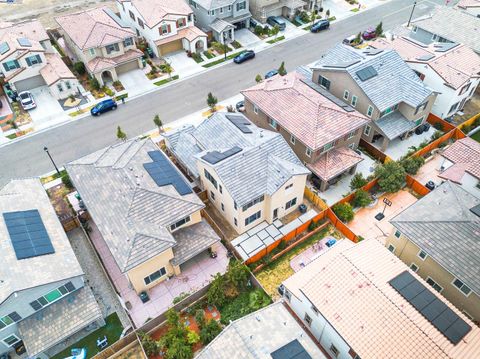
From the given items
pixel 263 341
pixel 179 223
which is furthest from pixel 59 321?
pixel 263 341

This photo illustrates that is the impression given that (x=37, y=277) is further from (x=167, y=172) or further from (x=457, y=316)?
(x=457, y=316)

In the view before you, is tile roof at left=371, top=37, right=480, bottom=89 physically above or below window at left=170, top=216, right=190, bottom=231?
above

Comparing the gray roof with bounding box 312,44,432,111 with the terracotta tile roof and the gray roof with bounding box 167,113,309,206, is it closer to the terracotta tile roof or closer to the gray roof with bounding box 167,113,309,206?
the terracotta tile roof

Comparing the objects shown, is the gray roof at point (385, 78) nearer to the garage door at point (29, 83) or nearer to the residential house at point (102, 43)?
the residential house at point (102, 43)

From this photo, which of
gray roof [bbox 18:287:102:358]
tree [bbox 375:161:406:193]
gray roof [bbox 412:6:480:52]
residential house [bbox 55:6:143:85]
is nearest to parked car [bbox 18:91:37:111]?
residential house [bbox 55:6:143:85]

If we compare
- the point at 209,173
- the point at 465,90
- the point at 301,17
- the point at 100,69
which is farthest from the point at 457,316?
the point at 301,17

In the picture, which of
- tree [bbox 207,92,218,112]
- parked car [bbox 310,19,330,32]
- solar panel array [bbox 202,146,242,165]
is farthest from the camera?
parked car [bbox 310,19,330,32]
